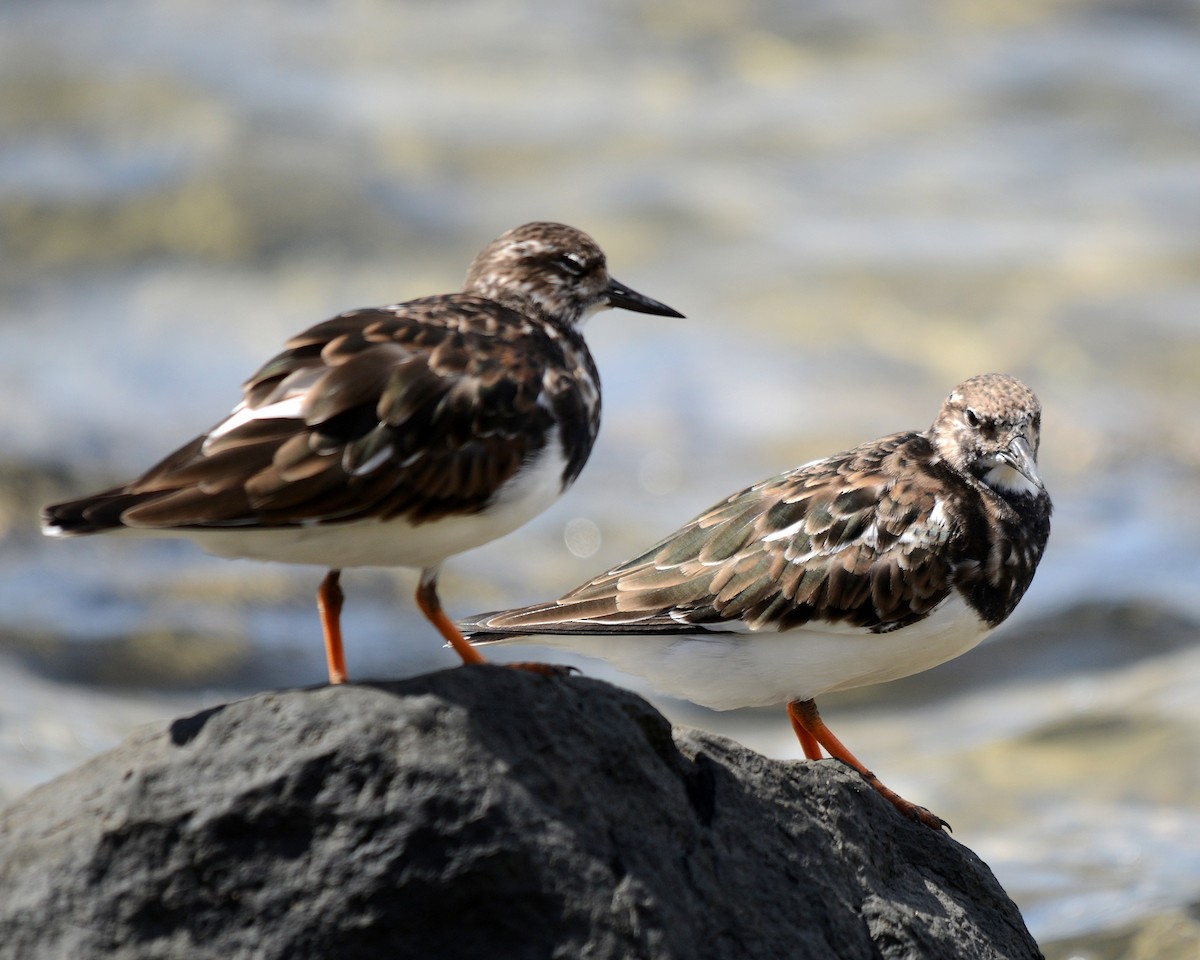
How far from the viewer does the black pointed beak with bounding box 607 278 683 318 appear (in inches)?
223

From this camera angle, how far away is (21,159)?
60.5ft

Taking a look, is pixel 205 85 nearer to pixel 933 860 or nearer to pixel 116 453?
pixel 116 453

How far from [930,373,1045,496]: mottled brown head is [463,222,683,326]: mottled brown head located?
1407mm

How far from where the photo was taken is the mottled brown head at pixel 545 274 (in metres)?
5.51

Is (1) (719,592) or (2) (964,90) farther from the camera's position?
(2) (964,90)

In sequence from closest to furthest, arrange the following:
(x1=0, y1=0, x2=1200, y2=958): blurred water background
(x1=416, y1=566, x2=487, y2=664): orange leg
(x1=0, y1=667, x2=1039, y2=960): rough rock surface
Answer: (x1=0, y1=667, x2=1039, y2=960): rough rock surface, (x1=416, y1=566, x2=487, y2=664): orange leg, (x1=0, y1=0, x2=1200, y2=958): blurred water background

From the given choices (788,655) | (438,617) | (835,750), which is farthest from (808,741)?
(438,617)

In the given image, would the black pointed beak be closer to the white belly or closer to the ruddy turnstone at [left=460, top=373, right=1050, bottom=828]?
the ruddy turnstone at [left=460, top=373, right=1050, bottom=828]

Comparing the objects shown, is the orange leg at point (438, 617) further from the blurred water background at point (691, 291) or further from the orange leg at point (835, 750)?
the blurred water background at point (691, 291)

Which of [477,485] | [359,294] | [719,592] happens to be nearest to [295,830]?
[477,485]

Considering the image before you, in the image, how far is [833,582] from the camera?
5645mm

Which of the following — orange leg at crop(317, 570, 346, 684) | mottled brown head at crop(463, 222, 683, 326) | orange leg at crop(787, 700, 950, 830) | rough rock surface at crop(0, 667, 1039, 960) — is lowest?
rough rock surface at crop(0, 667, 1039, 960)

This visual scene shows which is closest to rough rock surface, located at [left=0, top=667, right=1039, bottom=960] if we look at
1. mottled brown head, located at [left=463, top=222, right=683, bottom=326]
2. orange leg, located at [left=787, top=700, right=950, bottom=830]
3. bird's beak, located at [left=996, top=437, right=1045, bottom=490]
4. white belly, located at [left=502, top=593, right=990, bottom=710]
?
orange leg, located at [left=787, top=700, right=950, bottom=830]

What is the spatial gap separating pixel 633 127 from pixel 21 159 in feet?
23.3
